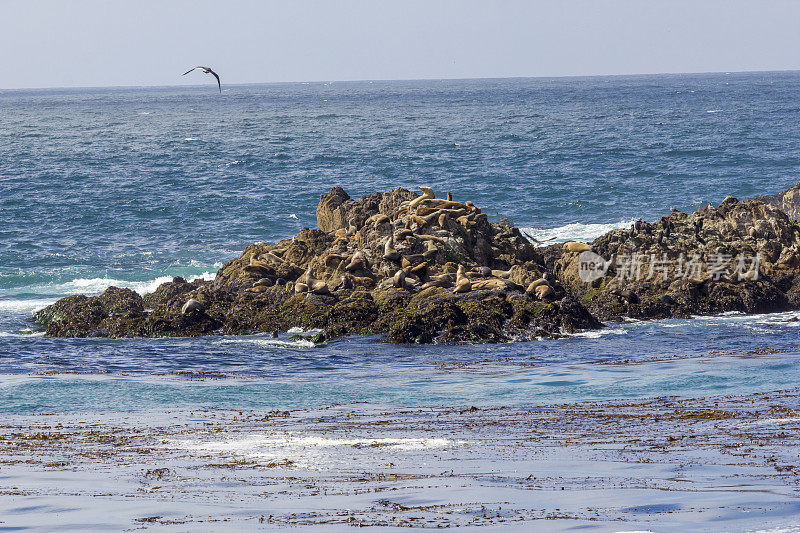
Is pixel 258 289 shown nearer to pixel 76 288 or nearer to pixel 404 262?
pixel 404 262

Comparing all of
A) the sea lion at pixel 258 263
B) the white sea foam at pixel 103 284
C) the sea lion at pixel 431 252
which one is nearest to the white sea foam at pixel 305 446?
the sea lion at pixel 431 252

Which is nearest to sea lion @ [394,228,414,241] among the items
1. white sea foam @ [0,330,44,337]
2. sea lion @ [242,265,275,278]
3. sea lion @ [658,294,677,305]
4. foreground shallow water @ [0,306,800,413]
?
sea lion @ [242,265,275,278]

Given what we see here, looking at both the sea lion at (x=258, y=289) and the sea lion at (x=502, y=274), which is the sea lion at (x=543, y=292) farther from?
the sea lion at (x=258, y=289)

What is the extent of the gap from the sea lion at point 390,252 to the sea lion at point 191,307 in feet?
16.7

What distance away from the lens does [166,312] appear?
2417 cm

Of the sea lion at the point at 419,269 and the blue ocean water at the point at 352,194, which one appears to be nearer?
the blue ocean water at the point at 352,194

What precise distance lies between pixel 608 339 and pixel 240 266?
1131 centimetres

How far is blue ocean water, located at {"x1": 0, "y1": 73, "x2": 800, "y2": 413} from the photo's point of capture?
57.7 ft

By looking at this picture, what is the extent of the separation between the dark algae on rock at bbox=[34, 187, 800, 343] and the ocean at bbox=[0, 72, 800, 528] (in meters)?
0.84

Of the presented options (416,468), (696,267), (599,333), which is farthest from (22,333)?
(696,267)

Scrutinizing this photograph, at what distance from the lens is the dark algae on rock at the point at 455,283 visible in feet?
73.7

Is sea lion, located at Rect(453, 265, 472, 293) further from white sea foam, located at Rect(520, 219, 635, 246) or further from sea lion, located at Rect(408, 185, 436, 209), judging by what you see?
white sea foam, located at Rect(520, 219, 635, 246)

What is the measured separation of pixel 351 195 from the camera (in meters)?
50.2

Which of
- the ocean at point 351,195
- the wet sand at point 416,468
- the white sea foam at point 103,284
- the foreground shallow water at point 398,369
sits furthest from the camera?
the white sea foam at point 103,284
